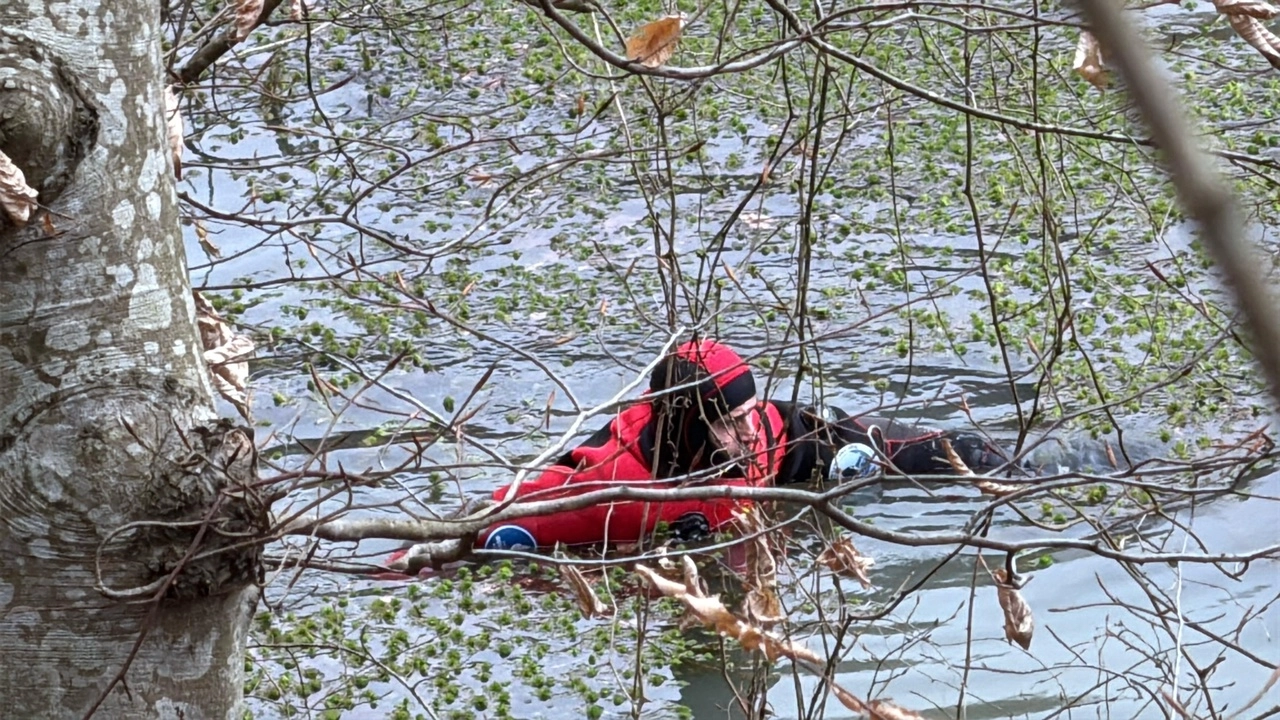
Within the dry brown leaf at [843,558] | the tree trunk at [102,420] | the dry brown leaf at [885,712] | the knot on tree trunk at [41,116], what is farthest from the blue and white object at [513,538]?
the knot on tree trunk at [41,116]

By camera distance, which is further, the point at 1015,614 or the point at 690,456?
→ the point at 690,456

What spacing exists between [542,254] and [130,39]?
5.97m

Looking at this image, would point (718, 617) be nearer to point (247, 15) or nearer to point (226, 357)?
point (226, 357)

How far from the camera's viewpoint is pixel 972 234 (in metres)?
8.04

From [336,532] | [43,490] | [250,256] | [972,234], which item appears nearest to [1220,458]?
[336,532]

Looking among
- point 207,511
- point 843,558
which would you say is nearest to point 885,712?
point 843,558

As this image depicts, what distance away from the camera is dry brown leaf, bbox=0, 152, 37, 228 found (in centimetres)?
195

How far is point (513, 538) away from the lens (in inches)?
232

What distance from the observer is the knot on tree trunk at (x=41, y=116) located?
2.03 metres

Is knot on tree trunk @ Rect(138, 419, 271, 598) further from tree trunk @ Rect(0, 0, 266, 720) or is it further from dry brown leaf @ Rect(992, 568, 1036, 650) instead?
dry brown leaf @ Rect(992, 568, 1036, 650)

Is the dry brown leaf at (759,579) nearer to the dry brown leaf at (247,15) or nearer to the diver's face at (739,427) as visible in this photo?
the diver's face at (739,427)

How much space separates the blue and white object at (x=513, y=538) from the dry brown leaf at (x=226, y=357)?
9.59ft

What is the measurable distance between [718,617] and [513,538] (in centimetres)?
352

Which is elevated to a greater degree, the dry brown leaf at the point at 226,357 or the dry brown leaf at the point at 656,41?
the dry brown leaf at the point at 656,41
